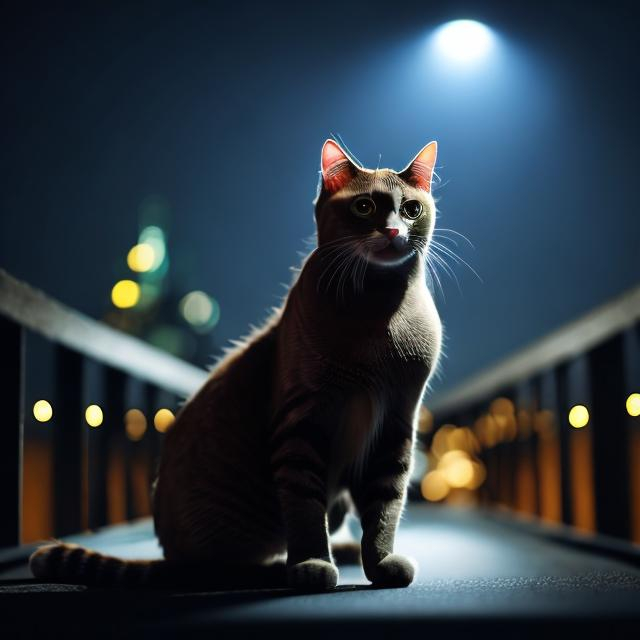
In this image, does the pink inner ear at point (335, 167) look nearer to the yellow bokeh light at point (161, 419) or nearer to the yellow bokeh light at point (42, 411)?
the yellow bokeh light at point (42, 411)

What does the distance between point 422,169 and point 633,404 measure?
101 cm

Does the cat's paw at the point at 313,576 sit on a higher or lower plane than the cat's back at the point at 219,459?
lower

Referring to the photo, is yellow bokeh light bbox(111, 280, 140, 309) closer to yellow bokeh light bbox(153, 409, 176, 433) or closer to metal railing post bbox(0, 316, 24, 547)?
yellow bokeh light bbox(153, 409, 176, 433)

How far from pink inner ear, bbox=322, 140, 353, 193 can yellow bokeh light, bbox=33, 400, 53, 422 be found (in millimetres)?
1056

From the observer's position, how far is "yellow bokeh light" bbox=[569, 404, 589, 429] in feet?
7.57

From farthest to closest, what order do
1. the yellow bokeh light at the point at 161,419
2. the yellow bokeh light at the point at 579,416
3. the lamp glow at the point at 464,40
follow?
the yellow bokeh light at the point at 161,419 → the lamp glow at the point at 464,40 → the yellow bokeh light at the point at 579,416

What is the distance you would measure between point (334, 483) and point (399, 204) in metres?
0.53

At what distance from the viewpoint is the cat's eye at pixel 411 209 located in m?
1.34

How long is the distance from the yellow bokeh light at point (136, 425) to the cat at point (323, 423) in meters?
1.54

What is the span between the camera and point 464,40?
2584 millimetres

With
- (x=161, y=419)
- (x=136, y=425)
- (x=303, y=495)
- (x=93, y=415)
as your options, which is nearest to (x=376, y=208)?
(x=303, y=495)

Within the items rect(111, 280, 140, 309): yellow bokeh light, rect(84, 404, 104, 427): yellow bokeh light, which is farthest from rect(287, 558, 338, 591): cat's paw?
rect(111, 280, 140, 309): yellow bokeh light

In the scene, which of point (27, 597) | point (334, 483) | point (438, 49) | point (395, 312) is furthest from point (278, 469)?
point (438, 49)

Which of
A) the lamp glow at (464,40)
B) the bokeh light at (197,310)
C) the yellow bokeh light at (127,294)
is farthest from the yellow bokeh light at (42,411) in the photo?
the bokeh light at (197,310)
